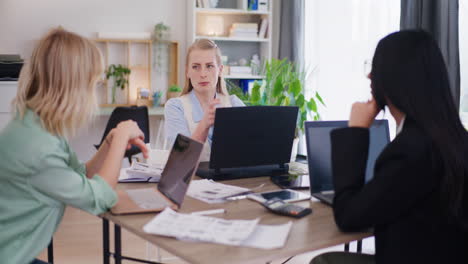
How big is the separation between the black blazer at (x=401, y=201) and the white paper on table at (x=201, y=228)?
0.27m

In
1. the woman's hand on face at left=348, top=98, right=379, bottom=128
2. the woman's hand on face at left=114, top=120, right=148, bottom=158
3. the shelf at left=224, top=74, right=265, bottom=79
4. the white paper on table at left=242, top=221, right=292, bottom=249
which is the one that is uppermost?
the woman's hand on face at left=348, top=98, right=379, bottom=128

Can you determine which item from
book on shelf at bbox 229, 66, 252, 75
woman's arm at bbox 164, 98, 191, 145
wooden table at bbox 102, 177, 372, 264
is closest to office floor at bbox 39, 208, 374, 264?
woman's arm at bbox 164, 98, 191, 145

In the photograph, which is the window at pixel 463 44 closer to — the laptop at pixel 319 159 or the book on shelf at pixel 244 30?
the laptop at pixel 319 159

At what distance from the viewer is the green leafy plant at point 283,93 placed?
4277 mm

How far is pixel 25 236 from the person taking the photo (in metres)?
1.54

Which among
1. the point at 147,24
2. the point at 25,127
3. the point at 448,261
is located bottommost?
the point at 448,261

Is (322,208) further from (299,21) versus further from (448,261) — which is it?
(299,21)

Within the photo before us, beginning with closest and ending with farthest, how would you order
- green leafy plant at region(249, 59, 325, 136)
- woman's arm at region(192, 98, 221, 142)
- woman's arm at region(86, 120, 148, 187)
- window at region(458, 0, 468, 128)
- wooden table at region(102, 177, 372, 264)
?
wooden table at region(102, 177, 372, 264), woman's arm at region(86, 120, 148, 187), woman's arm at region(192, 98, 221, 142), window at region(458, 0, 468, 128), green leafy plant at region(249, 59, 325, 136)

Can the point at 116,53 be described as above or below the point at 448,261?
above

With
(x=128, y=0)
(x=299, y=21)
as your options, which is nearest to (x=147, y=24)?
(x=128, y=0)

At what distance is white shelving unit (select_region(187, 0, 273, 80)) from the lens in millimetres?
5258

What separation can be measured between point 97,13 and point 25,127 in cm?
403

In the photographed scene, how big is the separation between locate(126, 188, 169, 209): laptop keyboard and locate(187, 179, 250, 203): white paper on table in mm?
123

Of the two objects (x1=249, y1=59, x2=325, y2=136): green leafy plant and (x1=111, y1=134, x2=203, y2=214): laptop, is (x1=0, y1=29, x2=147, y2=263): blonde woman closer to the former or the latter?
(x1=111, y1=134, x2=203, y2=214): laptop
